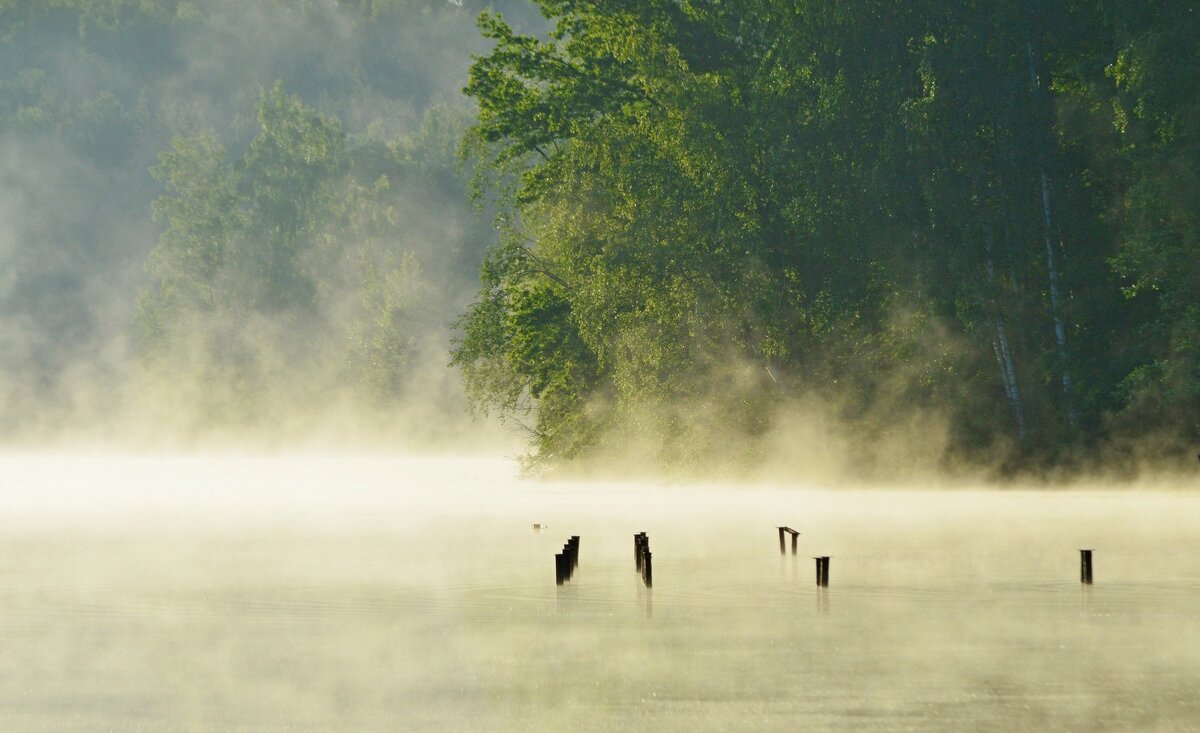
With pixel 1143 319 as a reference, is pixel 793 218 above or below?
above

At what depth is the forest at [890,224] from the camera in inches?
1312

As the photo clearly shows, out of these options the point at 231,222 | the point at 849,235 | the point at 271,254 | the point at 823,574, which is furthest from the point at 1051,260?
the point at 231,222

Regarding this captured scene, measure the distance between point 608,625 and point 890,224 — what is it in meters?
23.5

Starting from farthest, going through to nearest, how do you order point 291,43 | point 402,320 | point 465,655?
point 291,43
point 402,320
point 465,655

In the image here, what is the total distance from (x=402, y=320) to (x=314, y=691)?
7713cm

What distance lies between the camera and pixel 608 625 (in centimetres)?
1459

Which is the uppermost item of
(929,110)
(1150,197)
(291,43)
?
(291,43)

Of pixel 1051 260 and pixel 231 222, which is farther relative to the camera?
pixel 231 222

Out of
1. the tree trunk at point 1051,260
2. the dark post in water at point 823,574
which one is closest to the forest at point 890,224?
the tree trunk at point 1051,260

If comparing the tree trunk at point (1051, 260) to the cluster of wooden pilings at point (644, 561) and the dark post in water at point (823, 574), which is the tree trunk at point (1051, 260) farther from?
the dark post in water at point (823, 574)

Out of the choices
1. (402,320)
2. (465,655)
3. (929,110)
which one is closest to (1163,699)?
(465,655)

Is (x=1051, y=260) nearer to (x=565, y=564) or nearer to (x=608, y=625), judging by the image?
(x=565, y=564)

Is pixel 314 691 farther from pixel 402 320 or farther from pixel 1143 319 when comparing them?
pixel 402 320

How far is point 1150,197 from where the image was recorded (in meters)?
31.5
